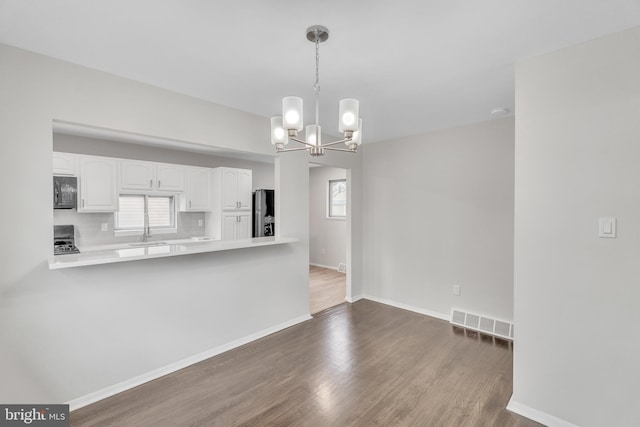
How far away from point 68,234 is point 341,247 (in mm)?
4804

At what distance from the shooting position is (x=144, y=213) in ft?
16.4

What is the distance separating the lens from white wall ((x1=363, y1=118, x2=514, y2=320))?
11.4ft

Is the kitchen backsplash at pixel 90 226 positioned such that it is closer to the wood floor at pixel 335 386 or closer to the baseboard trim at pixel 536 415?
the wood floor at pixel 335 386

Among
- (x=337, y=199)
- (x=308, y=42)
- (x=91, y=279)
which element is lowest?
(x=91, y=279)

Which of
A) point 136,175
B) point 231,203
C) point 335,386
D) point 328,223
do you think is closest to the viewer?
point 335,386

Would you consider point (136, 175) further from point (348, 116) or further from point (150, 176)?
point (348, 116)

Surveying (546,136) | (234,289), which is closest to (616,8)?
(546,136)

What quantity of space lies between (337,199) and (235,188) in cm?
238

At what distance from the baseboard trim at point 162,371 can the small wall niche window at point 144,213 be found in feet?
9.70

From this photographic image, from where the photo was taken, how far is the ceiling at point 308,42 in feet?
5.15

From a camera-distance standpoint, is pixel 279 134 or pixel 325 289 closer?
pixel 279 134

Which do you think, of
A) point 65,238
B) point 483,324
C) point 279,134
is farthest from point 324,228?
point 279,134

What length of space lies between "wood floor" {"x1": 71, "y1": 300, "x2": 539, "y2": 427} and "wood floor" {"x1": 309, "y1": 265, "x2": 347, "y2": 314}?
3.31 ft

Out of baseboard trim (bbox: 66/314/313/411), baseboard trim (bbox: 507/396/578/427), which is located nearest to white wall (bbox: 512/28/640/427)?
baseboard trim (bbox: 507/396/578/427)
